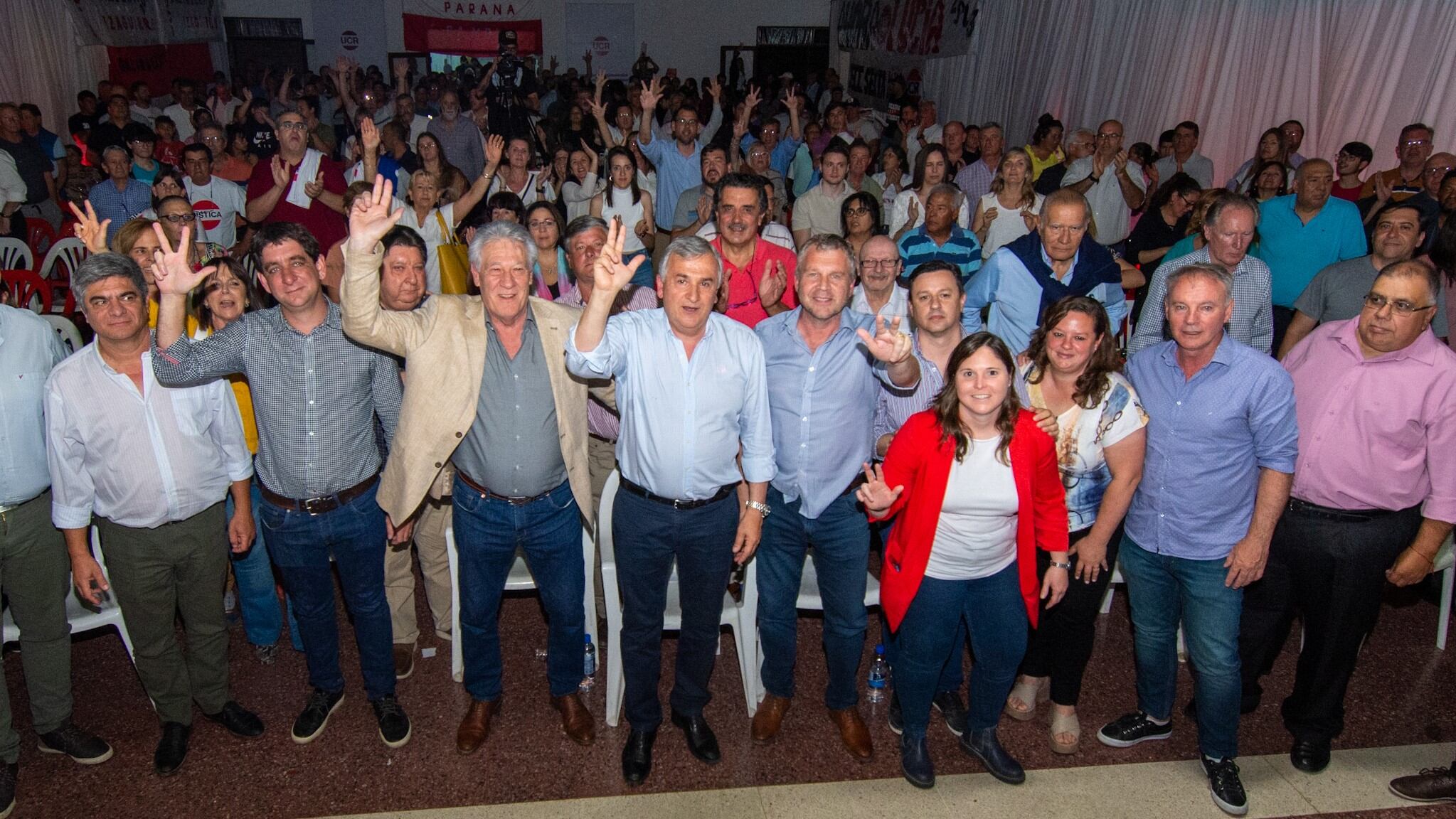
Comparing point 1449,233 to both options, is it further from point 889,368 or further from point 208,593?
point 208,593

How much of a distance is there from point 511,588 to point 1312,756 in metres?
2.92

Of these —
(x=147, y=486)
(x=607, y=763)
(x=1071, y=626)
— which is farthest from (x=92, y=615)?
(x=1071, y=626)

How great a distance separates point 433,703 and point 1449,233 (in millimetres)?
4766

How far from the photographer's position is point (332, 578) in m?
3.04

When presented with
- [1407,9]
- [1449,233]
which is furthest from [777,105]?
[1449,233]

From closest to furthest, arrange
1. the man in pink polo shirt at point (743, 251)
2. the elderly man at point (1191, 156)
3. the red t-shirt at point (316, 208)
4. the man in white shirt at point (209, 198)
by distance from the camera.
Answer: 1. the man in pink polo shirt at point (743, 251)
2. the red t-shirt at point (316, 208)
3. the man in white shirt at point (209, 198)
4. the elderly man at point (1191, 156)

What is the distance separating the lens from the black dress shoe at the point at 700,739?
309cm

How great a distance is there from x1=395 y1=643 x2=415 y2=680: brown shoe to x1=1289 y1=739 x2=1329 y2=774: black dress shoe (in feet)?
10.8

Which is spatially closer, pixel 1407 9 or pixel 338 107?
pixel 1407 9

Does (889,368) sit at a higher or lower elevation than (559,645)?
higher

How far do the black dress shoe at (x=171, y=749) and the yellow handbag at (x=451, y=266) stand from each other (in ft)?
7.93

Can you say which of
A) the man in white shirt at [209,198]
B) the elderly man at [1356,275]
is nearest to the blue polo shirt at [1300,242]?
the elderly man at [1356,275]

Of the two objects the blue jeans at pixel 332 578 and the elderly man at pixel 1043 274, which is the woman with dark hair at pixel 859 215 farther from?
the blue jeans at pixel 332 578

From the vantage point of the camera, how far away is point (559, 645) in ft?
10.3
